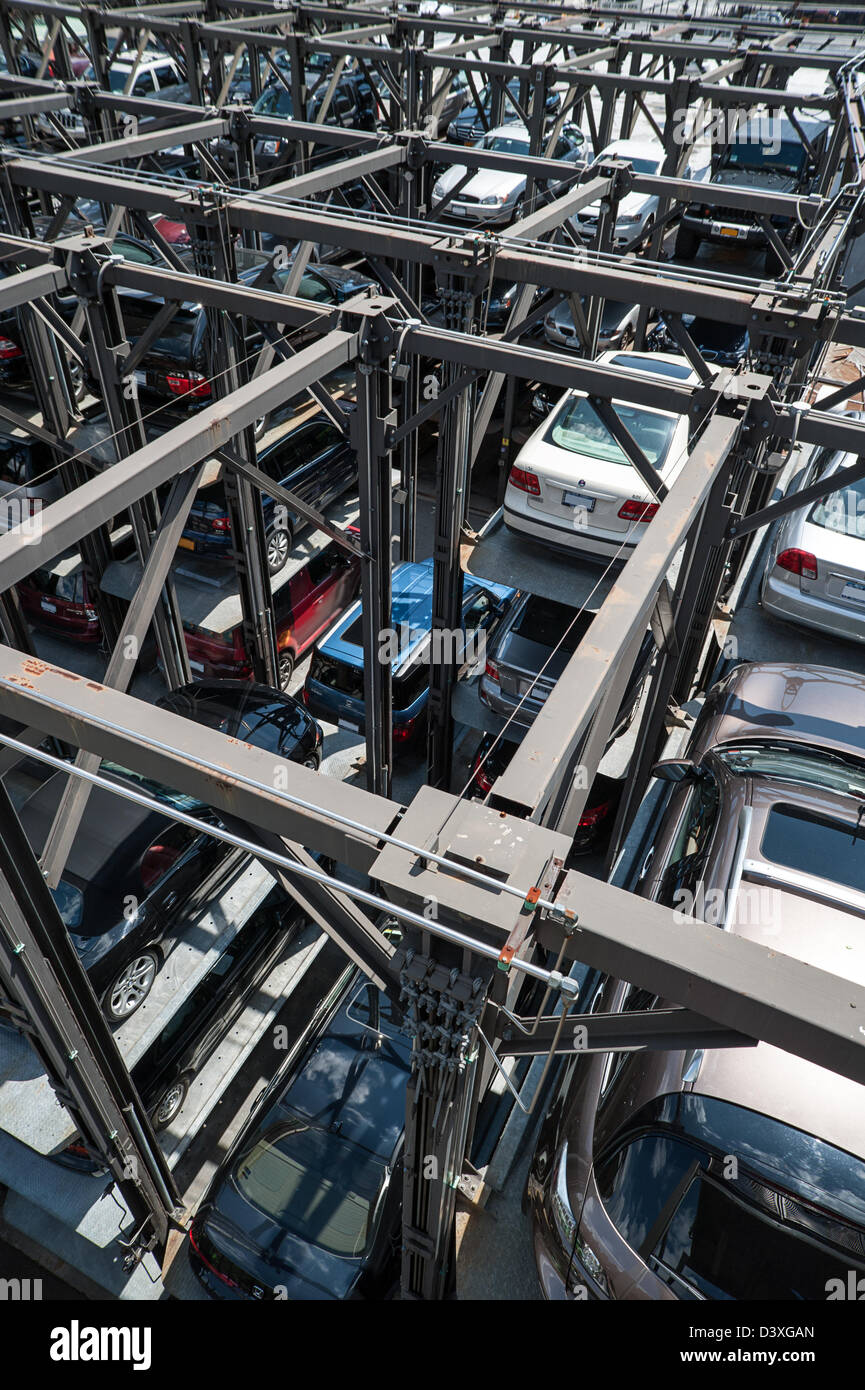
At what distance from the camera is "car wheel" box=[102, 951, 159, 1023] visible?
5.57 m

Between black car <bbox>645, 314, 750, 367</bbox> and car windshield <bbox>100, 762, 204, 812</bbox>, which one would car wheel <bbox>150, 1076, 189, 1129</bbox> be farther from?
black car <bbox>645, 314, 750, 367</bbox>

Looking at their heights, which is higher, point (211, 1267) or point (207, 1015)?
point (207, 1015)

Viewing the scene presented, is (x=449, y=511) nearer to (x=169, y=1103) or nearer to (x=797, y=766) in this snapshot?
(x=797, y=766)

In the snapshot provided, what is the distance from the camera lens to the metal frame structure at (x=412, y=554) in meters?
2.59

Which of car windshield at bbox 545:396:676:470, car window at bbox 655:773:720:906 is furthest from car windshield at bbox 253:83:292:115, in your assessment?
car window at bbox 655:773:720:906

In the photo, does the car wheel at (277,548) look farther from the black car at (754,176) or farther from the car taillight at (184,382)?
the black car at (754,176)

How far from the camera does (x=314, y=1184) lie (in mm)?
5293

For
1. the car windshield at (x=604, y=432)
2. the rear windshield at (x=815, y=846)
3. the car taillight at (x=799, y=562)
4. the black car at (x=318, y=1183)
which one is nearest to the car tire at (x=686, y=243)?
the car windshield at (x=604, y=432)

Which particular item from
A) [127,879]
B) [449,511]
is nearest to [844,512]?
[449,511]

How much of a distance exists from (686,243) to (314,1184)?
15.2 m

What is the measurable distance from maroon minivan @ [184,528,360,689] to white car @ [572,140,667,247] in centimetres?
850

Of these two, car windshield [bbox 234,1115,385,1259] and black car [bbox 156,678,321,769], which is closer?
car windshield [bbox 234,1115,385,1259]

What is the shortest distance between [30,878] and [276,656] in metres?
5.29

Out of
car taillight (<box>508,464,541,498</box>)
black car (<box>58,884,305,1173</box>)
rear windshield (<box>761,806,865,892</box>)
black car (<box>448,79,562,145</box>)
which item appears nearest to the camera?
rear windshield (<box>761,806,865,892</box>)
